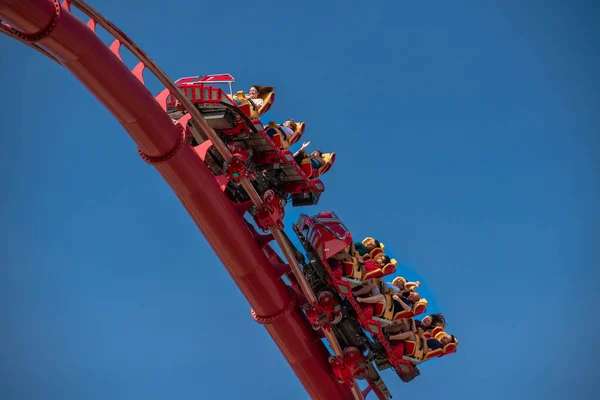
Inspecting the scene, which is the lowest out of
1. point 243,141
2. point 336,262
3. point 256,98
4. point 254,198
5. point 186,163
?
point 336,262

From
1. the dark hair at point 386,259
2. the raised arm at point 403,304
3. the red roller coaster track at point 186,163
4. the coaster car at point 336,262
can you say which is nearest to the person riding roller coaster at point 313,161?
the coaster car at point 336,262

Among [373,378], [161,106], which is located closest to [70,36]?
[161,106]

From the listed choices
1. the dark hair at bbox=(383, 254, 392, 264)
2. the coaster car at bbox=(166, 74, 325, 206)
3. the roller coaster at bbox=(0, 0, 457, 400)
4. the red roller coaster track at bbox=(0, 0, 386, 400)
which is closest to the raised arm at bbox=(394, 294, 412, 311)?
the roller coaster at bbox=(0, 0, 457, 400)

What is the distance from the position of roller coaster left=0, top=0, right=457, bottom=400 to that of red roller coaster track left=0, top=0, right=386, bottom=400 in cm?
2

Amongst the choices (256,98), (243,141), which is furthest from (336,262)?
(256,98)

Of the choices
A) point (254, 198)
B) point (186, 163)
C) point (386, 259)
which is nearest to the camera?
point (186, 163)

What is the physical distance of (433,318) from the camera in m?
16.0

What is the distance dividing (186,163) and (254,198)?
111 cm

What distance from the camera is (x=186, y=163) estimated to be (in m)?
12.8

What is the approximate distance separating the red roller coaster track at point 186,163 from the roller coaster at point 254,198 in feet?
0.05

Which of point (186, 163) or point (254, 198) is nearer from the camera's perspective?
point (186, 163)

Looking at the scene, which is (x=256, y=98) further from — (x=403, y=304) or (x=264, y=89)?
(x=403, y=304)

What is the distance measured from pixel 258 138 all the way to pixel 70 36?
3.30 m

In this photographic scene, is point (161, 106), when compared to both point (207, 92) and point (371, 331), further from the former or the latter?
point (371, 331)
